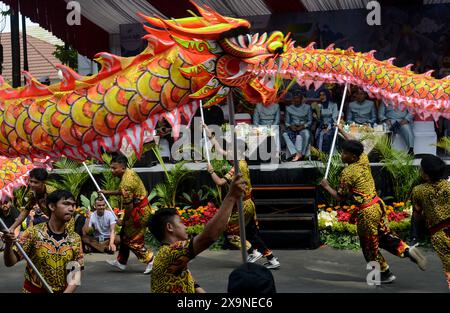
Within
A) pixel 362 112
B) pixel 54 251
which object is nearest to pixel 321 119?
pixel 362 112

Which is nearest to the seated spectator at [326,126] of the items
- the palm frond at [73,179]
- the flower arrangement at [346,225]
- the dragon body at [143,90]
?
the flower arrangement at [346,225]

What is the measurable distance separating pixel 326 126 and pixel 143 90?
8522mm

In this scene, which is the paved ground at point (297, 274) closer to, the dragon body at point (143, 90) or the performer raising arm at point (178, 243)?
the dragon body at point (143, 90)

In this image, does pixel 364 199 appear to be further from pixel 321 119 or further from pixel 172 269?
pixel 321 119

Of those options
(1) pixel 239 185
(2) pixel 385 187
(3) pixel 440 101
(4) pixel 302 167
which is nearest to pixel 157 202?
(4) pixel 302 167

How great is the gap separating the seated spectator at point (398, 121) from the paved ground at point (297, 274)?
311 centimetres

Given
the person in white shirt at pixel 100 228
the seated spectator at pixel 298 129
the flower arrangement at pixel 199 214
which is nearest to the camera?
the person in white shirt at pixel 100 228

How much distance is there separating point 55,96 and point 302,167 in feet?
21.9

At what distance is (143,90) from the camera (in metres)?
5.03

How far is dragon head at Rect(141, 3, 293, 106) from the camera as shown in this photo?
16.1 ft

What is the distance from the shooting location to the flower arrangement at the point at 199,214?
1123 centimetres

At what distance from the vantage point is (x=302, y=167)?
11477mm

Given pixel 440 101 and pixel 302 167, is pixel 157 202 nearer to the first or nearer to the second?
pixel 302 167

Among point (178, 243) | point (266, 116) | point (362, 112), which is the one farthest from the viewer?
point (266, 116)
